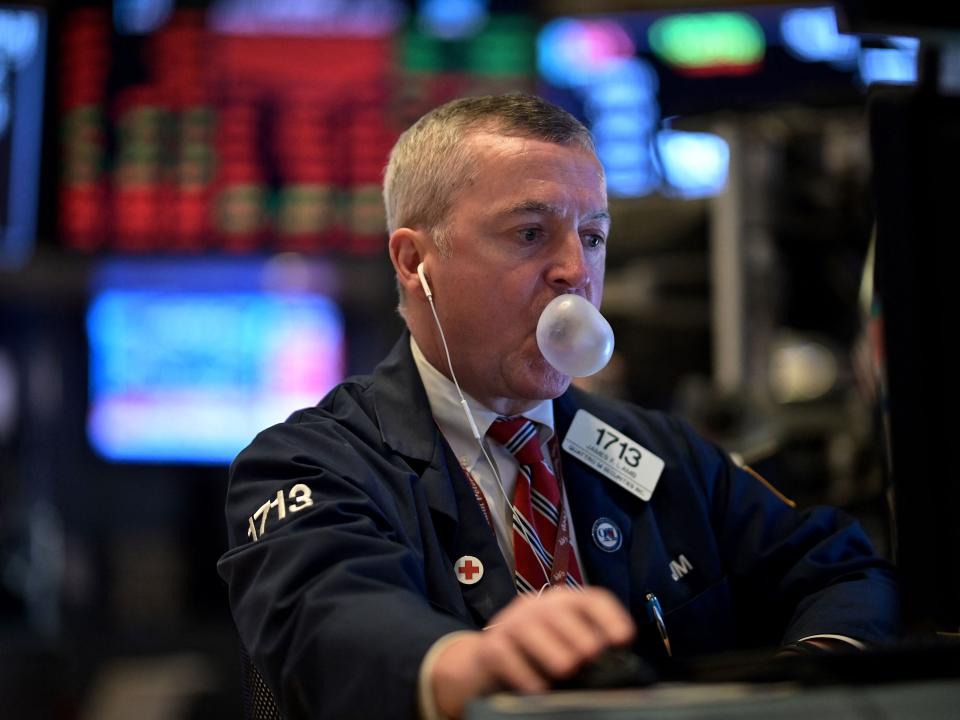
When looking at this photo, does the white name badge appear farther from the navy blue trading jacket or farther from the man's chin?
the man's chin

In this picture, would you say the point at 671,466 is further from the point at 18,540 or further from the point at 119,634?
the point at 18,540

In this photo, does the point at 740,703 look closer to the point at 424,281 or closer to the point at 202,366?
the point at 424,281

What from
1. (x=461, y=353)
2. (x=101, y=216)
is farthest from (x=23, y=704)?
(x=461, y=353)

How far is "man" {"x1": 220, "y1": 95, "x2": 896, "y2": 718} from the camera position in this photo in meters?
1.22

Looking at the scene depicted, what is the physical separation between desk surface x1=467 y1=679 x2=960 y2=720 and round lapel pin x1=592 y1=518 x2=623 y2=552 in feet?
2.00

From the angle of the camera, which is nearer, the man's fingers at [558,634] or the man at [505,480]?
the man's fingers at [558,634]

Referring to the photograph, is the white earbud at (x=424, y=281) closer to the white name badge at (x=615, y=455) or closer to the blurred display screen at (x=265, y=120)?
the white name badge at (x=615, y=455)

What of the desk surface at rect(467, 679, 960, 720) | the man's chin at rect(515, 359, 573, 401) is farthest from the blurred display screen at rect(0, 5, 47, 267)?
the desk surface at rect(467, 679, 960, 720)

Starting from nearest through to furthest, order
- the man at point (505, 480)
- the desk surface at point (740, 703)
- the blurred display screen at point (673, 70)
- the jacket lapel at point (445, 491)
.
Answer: the desk surface at point (740, 703), the man at point (505, 480), the jacket lapel at point (445, 491), the blurred display screen at point (673, 70)

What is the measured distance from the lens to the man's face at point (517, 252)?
1436 millimetres

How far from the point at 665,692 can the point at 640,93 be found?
4.48 m

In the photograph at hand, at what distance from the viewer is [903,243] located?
3.29ft

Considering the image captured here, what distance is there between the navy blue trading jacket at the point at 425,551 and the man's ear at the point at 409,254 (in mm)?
81

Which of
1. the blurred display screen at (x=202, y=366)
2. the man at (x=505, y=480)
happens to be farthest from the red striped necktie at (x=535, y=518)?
the blurred display screen at (x=202, y=366)
